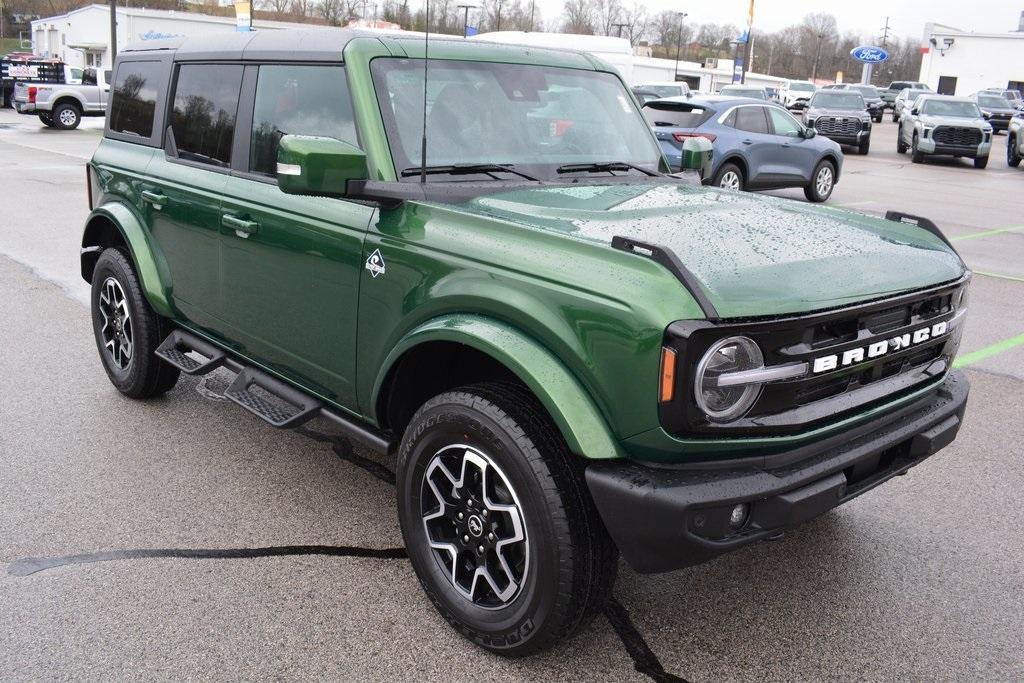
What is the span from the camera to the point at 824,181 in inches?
630

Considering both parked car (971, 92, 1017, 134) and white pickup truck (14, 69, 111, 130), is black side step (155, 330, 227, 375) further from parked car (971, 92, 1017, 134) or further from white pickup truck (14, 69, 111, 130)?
parked car (971, 92, 1017, 134)

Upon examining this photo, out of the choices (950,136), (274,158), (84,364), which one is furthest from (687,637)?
(950,136)

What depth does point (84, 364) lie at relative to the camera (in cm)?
575

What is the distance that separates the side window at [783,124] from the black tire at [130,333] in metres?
12.6

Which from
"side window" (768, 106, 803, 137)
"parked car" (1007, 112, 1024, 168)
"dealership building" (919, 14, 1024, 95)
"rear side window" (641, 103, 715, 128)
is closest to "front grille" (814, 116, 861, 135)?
"parked car" (1007, 112, 1024, 168)

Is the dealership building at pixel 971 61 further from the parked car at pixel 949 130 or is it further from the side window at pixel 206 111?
the side window at pixel 206 111

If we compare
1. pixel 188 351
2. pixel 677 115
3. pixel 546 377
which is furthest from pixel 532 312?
pixel 677 115

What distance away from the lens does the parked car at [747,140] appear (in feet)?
47.6

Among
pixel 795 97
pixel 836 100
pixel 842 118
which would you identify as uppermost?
pixel 795 97

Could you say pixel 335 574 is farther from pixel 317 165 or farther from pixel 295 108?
pixel 295 108

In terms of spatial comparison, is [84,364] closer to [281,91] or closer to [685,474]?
[281,91]

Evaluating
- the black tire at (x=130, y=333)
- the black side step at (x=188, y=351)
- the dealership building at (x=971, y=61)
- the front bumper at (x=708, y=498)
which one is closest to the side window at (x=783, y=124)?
the black tire at (x=130, y=333)

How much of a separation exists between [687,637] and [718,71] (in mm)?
96423

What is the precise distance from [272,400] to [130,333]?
145 cm
